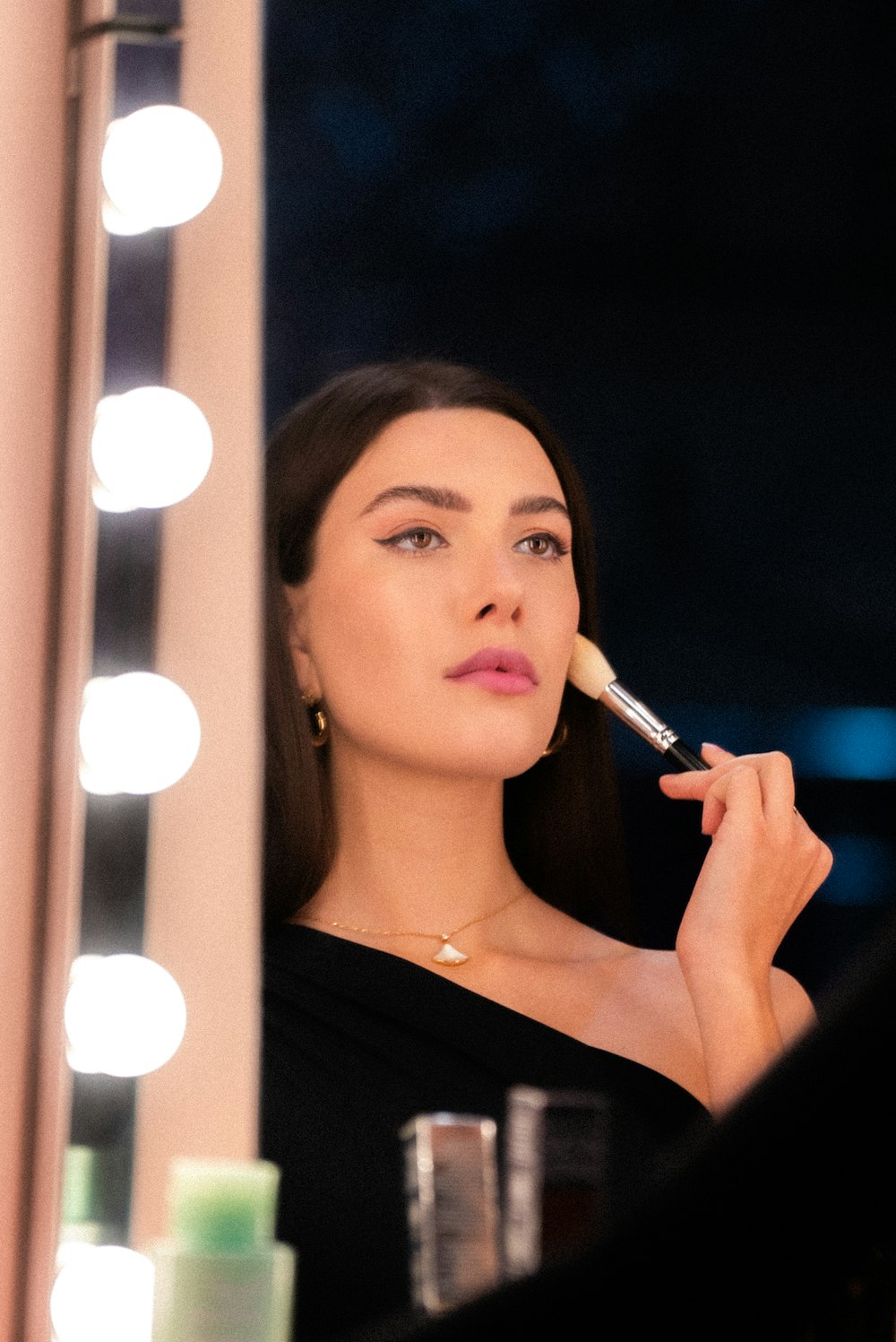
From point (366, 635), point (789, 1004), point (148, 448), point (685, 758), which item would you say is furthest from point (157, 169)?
point (789, 1004)

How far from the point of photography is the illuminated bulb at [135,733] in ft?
2.10

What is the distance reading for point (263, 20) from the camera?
70 centimetres

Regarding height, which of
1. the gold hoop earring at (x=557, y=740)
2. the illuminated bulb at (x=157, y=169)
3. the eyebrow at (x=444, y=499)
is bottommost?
the gold hoop earring at (x=557, y=740)

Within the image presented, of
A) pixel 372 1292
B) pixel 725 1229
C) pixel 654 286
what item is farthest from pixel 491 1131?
pixel 654 286

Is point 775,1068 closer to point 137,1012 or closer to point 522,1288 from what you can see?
point 522,1288

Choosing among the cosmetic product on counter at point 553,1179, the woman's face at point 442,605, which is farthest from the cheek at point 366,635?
the cosmetic product on counter at point 553,1179

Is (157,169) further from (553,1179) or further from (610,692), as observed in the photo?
(553,1179)

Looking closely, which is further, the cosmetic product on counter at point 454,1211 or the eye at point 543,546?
the eye at point 543,546

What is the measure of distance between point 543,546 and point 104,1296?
368mm

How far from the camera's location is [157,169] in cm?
67

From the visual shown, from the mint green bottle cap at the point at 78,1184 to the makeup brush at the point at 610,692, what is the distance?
11.5 inches

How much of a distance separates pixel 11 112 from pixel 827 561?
43 centimetres

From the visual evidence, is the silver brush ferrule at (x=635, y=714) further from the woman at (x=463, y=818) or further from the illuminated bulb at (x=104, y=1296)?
the illuminated bulb at (x=104, y=1296)

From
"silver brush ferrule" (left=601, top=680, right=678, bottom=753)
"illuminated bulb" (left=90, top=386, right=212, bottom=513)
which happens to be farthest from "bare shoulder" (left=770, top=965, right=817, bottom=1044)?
"illuminated bulb" (left=90, top=386, right=212, bottom=513)
